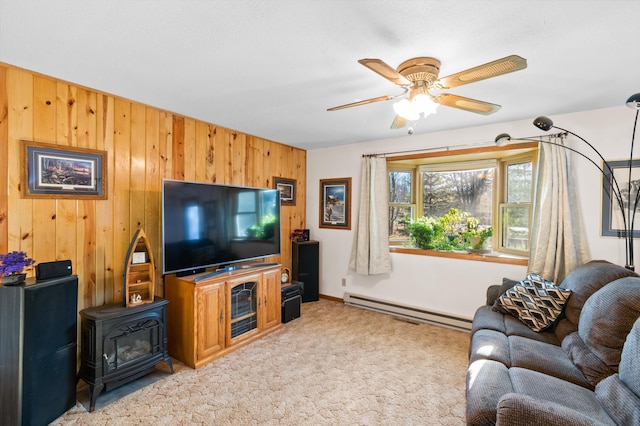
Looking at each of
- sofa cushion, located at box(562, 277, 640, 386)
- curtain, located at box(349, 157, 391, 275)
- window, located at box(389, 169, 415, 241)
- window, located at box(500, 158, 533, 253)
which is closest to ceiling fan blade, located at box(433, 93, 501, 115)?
sofa cushion, located at box(562, 277, 640, 386)

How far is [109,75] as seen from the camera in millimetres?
2109

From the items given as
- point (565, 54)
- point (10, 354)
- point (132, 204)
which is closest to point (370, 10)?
point (565, 54)

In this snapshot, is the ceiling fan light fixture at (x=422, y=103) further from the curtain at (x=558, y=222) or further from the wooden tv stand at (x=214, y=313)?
the wooden tv stand at (x=214, y=313)

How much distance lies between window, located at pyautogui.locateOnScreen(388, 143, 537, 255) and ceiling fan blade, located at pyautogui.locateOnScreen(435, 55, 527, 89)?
1.97 meters

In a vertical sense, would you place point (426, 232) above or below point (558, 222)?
below

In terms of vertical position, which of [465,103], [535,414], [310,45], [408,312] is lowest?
[408,312]

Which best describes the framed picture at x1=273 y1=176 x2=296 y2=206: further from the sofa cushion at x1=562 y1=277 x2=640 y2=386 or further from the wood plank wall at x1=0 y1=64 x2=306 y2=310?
the sofa cushion at x1=562 y1=277 x2=640 y2=386

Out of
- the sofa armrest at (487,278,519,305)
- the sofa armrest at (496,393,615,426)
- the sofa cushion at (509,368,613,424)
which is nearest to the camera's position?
the sofa armrest at (496,393,615,426)

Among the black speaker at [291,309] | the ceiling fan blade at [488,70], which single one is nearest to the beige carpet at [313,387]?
the black speaker at [291,309]

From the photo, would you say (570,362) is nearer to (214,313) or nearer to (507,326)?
(507,326)

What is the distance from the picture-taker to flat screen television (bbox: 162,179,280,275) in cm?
261

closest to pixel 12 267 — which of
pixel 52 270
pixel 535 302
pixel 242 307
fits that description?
pixel 52 270

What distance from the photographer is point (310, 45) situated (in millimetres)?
1704

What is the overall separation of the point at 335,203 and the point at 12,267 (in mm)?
3466
